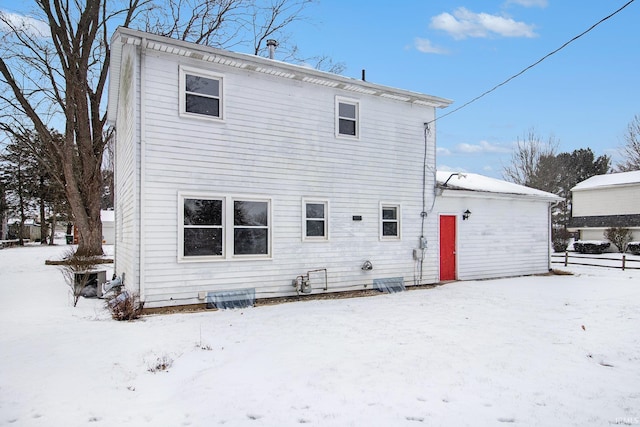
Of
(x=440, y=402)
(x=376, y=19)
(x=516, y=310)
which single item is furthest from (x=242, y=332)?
(x=376, y=19)

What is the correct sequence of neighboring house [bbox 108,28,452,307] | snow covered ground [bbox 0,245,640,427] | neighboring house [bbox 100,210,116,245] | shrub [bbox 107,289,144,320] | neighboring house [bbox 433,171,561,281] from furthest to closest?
neighboring house [bbox 100,210,116,245] → neighboring house [bbox 433,171,561,281] → neighboring house [bbox 108,28,452,307] → shrub [bbox 107,289,144,320] → snow covered ground [bbox 0,245,640,427]

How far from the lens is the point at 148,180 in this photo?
26.5 feet

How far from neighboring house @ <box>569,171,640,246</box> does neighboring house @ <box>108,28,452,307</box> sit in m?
23.3

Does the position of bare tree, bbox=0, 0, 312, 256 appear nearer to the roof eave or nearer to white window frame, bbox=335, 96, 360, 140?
the roof eave

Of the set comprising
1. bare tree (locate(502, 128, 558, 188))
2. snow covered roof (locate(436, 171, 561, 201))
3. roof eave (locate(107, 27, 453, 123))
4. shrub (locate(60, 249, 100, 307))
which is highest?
bare tree (locate(502, 128, 558, 188))

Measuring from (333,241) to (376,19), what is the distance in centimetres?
744

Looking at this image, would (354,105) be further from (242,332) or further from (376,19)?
(242,332)

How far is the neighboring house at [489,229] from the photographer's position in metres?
12.7

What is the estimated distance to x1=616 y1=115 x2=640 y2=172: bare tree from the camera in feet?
112

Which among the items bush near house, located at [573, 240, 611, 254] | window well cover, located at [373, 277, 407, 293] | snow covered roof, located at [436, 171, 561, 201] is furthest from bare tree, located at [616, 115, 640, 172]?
window well cover, located at [373, 277, 407, 293]

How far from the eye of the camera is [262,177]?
9367 mm

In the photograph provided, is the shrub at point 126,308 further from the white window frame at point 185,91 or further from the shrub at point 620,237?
the shrub at point 620,237

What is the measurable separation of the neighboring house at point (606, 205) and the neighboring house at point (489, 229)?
1729cm

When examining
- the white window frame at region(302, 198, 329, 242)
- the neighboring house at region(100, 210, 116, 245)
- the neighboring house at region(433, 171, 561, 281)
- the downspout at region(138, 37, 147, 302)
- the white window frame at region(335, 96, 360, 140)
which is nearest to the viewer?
the downspout at region(138, 37, 147, 302)
